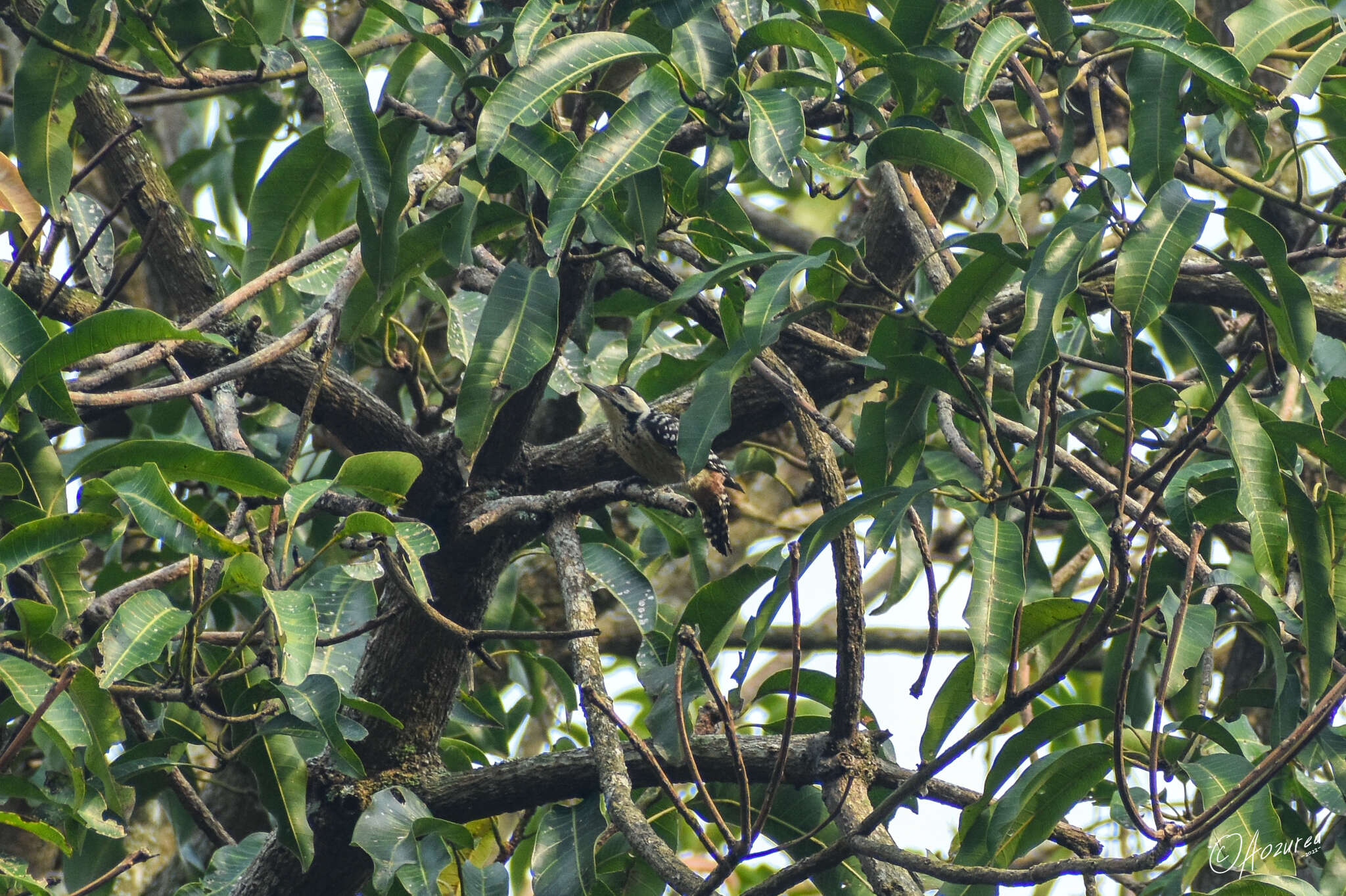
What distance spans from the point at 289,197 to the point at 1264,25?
192 cm

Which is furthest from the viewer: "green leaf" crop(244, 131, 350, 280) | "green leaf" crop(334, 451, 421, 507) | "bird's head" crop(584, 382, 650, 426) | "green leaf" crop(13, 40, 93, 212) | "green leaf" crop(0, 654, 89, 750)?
"bird's head" crop(584, 382, 650, 426)

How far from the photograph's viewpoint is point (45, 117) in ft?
7.65

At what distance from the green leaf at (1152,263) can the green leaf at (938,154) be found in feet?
0.82

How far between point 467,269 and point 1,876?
5.46 ft

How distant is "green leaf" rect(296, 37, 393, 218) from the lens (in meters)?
2.05

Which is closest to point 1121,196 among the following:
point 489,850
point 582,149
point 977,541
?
point 977,541

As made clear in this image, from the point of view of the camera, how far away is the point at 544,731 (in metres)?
4.53

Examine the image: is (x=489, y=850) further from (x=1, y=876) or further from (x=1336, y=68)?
(x=1336, y=68)

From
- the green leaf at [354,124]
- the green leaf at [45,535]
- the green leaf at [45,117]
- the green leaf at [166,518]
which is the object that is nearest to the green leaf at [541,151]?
the green leaf at [354,124]

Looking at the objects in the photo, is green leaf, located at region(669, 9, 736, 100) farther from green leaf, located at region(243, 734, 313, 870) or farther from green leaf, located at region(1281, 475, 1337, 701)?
green leaf, located at region(243, 734, 313, 870)

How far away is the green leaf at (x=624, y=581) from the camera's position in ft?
8.42

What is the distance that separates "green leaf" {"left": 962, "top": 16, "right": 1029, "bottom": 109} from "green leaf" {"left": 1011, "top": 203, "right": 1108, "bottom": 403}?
0.24 meters

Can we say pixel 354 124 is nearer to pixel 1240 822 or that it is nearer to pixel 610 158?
pixel 610 158

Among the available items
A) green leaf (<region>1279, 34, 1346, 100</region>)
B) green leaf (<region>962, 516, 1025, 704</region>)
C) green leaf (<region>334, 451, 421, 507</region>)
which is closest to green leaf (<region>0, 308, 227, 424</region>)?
green leaf (<region>334, 451, 421, 507</region>)
